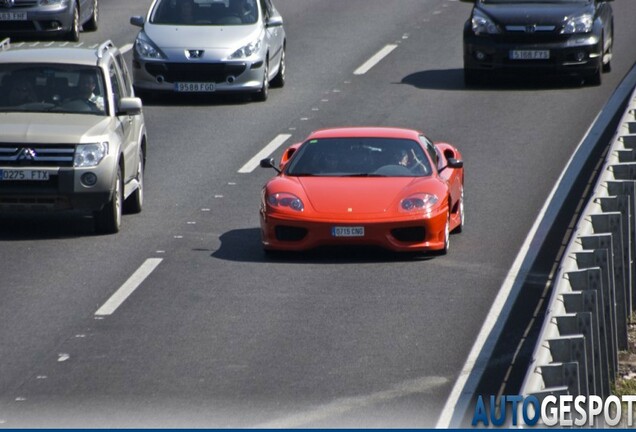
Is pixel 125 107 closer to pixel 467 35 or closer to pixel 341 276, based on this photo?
pixel 341 276

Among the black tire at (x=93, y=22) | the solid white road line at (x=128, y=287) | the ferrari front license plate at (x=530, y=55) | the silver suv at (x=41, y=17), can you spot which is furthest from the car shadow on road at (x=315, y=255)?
the black tire at (x=93, y=22)

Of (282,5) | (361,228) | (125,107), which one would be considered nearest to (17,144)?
(125,107)

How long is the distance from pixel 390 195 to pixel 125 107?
3320 millimetres

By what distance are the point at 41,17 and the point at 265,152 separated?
9.71 m

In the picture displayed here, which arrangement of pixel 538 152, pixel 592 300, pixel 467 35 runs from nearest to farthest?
pixel 592 300, pixel 538 152, pixel 467 35

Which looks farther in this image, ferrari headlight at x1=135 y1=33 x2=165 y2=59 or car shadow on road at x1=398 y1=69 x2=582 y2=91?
car shadow on road at x1=398 y1=69 x2=582 y2=91

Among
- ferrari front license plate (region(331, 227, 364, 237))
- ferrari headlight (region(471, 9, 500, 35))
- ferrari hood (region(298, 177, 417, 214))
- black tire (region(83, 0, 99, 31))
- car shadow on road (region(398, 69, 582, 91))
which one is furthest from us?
black tire (region(83, 0, 99, 31))

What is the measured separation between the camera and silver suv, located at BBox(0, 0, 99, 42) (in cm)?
3200

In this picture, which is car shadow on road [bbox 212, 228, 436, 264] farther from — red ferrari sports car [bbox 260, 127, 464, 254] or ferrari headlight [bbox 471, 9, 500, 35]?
ferrari headlight [bbox 471, 9, 500, 35]

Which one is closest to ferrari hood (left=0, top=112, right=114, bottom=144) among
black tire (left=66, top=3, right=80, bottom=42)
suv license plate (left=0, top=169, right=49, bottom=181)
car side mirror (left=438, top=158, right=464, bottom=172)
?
suv license plate (left=0, top=169, right=49, bottom=181)

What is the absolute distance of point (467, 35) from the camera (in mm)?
28844

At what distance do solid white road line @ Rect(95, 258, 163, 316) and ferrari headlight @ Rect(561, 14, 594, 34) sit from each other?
12699 mm

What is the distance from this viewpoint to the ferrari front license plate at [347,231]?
17234 mm

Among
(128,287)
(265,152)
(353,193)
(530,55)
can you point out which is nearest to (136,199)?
(353,193)
